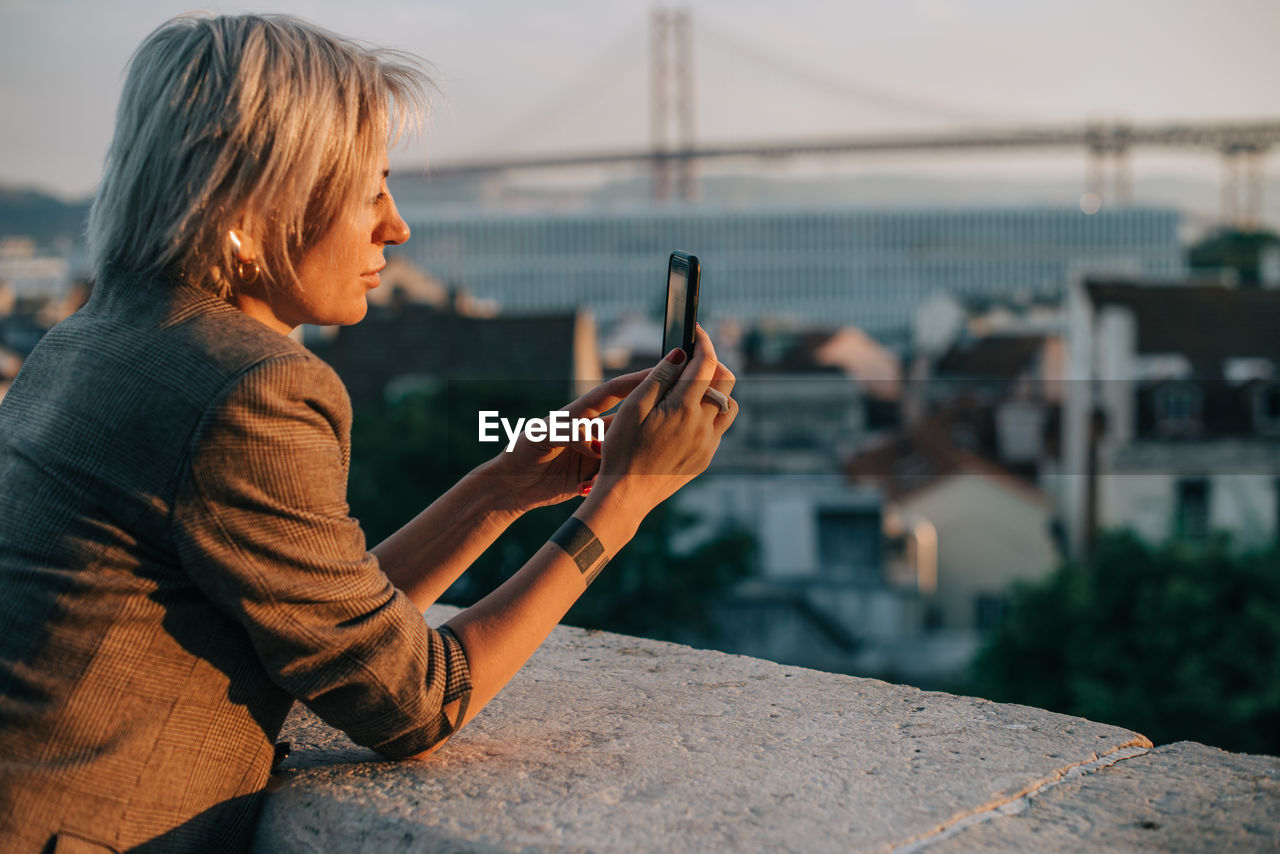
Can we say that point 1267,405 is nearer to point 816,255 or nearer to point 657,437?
point 657,437

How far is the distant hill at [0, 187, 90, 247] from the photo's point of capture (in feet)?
274

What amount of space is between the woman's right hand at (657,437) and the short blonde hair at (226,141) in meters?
0.36

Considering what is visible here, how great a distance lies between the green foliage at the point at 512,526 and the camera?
1522cm

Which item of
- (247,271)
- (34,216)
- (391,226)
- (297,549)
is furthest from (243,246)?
(34,216)

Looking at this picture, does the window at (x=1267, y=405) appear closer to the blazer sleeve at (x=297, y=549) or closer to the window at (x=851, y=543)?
the window at (x=851, y=543)

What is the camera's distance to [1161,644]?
14852 millimetres

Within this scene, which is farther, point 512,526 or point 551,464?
point 512,526

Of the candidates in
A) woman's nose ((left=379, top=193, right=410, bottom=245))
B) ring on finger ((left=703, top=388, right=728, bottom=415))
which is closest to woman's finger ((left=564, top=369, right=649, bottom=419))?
ring on finger ((left=703, top=388, right=728, bottom=415))

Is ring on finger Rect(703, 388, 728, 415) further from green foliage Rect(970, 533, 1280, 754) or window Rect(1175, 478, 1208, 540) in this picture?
window Rect(1175, 478, 1208, 540)

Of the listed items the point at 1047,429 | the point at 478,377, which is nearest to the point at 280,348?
the point at 478,377

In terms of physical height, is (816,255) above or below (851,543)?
above

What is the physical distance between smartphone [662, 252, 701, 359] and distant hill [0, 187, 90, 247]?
3491 inches

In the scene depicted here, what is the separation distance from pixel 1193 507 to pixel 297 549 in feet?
74.5

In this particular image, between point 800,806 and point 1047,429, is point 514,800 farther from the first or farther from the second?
point 1047,429
